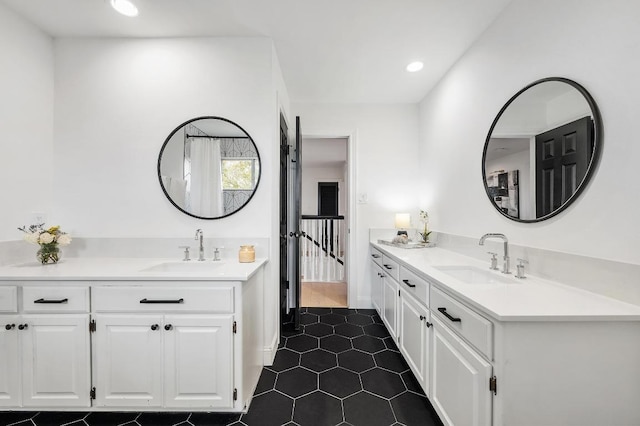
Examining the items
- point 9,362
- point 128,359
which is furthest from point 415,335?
point 9,362

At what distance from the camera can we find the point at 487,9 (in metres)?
1.85

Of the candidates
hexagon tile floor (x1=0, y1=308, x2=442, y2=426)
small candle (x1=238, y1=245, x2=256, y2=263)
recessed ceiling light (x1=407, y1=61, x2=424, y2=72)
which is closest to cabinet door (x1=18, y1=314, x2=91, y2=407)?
hexagon tile floor (x1=0, y1=308, x2=442, y2=426)

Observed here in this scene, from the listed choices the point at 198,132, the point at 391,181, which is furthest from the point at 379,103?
the point at 198,132

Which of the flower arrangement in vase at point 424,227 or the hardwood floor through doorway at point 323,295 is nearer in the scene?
the flower arrangement in vase at point 424,227

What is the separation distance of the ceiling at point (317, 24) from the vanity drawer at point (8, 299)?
1.84 meters

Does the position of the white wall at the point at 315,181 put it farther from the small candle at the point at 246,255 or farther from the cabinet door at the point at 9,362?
the cabinet door at the point at 9,362

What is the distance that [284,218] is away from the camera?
295 centimetres

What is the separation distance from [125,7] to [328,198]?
6684 millimetres

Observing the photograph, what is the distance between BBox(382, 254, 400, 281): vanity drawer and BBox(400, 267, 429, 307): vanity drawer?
4.7 inches

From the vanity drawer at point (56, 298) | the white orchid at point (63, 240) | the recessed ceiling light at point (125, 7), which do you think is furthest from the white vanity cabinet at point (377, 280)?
the recessed ceiling light at point (125, 7)

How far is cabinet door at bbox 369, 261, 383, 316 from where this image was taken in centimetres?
292

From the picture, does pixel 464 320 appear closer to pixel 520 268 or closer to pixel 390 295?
pixel 520 268

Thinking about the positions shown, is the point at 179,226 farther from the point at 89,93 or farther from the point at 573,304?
the point at 573,304

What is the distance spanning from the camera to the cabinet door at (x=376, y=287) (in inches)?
115
